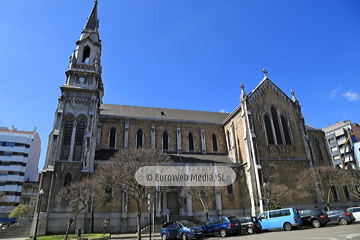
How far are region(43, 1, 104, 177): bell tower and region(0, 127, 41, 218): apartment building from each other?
31.4 metres

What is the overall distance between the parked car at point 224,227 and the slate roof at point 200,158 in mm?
10892

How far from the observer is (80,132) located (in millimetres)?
27250

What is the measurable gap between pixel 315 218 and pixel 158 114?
24.1m

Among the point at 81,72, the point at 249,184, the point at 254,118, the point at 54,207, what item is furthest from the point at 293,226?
the point at 81,72

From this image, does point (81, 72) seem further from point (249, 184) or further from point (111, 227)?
point (249, 184)

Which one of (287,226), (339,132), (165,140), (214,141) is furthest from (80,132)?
(339,132)

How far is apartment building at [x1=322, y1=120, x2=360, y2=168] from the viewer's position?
56.7 metres

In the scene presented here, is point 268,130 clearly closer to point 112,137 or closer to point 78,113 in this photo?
point 112,137

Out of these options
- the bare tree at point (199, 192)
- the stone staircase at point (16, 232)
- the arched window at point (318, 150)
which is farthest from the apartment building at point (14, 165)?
the arched window at point (318, 150)

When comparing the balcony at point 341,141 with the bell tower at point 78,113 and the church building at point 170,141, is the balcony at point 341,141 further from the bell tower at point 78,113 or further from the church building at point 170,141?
the bell tower at point 78,113

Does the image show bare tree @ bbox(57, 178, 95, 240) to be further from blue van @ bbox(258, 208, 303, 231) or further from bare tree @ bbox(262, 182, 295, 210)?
bare tree @ bbox(262, 182, 295, 210)

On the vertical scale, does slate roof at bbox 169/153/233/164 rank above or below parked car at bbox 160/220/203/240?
above

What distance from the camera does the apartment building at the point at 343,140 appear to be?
186 ft

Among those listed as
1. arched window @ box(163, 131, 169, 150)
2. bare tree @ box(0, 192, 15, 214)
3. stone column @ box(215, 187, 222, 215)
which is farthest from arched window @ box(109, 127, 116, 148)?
bare tree @ box(0, 192, 15, 214)
